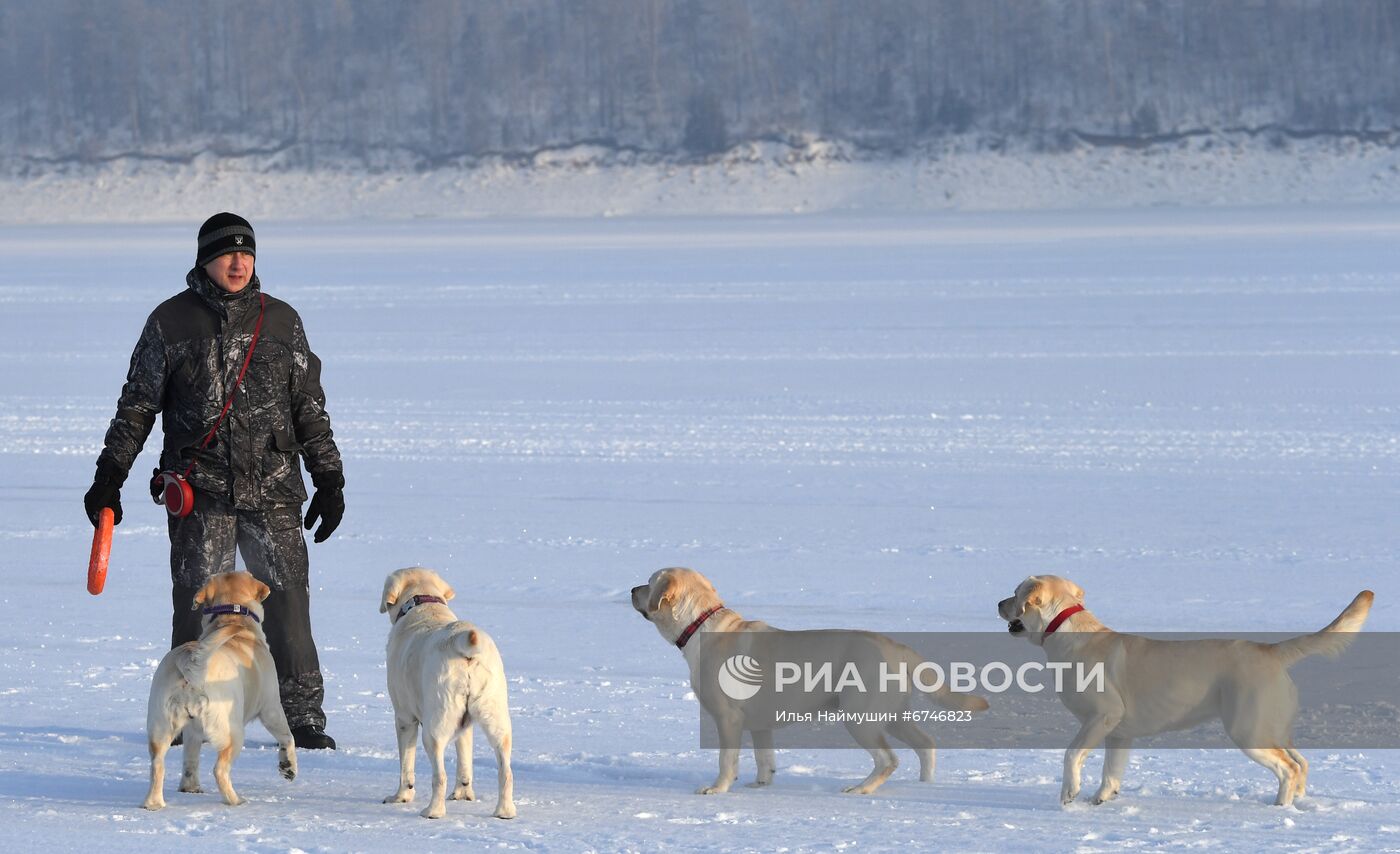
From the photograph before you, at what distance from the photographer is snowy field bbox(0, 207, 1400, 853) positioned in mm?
4863

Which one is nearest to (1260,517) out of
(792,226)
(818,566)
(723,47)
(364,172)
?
(818,566)

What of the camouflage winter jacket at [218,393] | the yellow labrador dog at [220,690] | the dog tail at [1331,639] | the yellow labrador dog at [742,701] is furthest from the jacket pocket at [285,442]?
the dog tail at [1331,639]

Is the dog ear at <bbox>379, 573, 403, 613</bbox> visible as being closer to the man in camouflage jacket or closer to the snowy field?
the man in camouflage jacket

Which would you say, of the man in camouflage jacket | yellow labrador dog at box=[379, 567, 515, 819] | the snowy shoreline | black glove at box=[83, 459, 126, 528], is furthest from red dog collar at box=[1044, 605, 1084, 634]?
the snowy shoreline

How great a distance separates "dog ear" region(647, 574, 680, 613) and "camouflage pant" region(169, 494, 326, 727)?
3.88ft

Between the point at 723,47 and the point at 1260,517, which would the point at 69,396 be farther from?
the point at 723,47

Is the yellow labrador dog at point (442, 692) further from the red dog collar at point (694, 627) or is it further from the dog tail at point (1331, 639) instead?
the dog tail at point (1331, 639)

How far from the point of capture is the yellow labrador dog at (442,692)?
15.0 feet

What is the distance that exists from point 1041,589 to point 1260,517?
500cm

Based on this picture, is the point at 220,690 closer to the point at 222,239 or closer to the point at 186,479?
the point at 186,479

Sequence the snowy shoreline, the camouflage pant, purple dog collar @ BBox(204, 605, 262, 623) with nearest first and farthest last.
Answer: purple dog collar @ BBox(204, 605, 262, 623) < the camouflage pant < the snowy shoreline

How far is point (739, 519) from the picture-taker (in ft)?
31.7

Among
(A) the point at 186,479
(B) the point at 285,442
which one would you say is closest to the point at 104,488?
(A) the point at 186,479

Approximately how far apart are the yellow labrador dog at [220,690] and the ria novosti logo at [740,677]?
1.23m
